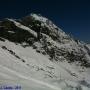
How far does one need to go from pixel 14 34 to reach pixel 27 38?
5364mm

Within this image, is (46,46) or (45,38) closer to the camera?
(46,46)

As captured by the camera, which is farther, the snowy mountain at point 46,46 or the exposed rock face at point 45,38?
the exposed rock face at point 45,38

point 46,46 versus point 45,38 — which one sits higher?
point 45,38

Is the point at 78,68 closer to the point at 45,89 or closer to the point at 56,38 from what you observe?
the point at 56,38

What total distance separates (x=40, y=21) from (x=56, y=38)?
11.4 metres

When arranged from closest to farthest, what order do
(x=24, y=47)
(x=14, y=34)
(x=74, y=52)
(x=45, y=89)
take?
(x=45, y=89)
(x=24, y=47)
(x=14, y=34)
(x=74, y=52)

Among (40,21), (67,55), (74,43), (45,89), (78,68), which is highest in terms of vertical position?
(40,21)

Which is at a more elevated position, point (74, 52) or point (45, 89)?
point (74, 52)

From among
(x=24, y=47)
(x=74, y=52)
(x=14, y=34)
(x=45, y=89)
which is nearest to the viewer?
(x=45, y=89)

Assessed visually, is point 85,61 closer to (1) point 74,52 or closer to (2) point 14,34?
(1) point 74,52

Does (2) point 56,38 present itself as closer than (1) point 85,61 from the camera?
No

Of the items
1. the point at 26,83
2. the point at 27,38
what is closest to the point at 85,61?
the point at 27,38

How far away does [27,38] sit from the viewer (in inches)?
3745

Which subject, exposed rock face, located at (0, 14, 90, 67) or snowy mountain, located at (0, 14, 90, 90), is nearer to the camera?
snowy mountain, located at (0, 14, 90, 90)
